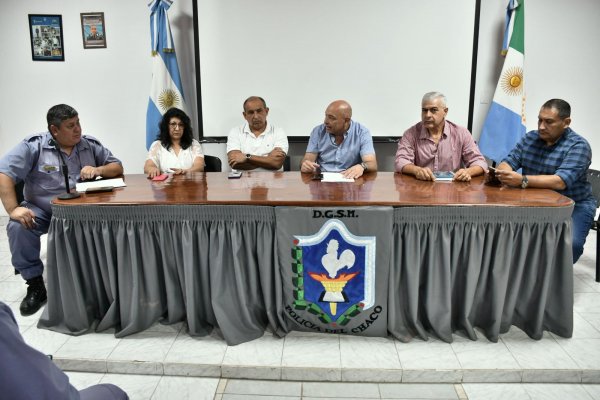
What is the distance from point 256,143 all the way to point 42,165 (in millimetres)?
1539

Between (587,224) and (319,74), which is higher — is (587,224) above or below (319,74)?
below

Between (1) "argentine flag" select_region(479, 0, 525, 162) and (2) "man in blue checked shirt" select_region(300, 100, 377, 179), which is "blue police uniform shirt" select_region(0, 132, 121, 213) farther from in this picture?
(1) "argentine flag" select_region(479, 0, 525, 162)

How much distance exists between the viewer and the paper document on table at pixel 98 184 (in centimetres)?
234

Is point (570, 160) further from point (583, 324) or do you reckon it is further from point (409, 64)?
point (409, 64)

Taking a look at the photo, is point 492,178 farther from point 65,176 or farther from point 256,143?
point 65,176

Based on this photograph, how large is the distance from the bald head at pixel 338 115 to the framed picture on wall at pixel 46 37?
8.91 feet

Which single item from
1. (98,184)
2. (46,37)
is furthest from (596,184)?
(46,37)

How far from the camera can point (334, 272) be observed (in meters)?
2.02

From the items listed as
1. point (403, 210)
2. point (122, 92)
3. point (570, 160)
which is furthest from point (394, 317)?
point (122, 92)

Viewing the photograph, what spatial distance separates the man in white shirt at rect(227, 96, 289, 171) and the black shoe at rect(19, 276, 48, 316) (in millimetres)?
1532

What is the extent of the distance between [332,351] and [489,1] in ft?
10.8

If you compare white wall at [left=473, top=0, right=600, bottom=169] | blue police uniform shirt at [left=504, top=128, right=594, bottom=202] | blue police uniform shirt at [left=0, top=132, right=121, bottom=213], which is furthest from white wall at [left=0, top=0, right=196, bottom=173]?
blue police uniform shirt at [left=504, top=128, right=594, bottom=202]

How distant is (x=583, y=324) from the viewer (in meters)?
2.28

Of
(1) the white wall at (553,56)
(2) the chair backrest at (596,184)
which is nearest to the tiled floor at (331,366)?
(2) the chair backrest at (596,184)
